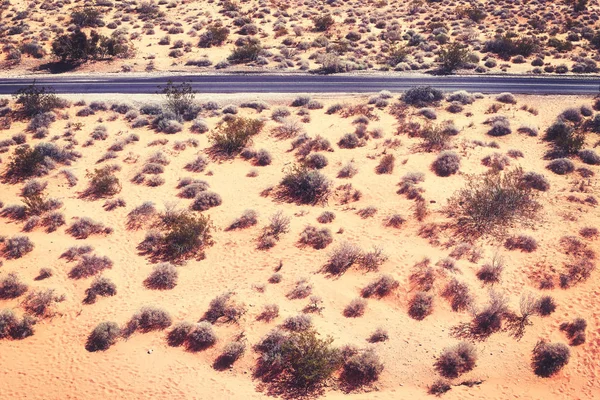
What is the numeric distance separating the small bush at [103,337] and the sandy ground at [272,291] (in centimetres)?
27

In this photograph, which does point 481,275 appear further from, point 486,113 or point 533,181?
point 486,113

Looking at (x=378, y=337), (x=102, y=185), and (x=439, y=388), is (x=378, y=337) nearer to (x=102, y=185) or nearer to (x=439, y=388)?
(x=439, y=388)

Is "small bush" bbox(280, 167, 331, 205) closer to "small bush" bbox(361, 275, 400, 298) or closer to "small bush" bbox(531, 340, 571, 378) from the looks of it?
"small bush" bbox(361, 275, 400, 298)

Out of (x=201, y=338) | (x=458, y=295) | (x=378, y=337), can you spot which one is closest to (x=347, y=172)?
(x=458, y=295)

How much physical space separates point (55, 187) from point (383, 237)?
19014 millimetres

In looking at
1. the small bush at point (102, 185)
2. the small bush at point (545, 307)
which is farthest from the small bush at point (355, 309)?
the small bush at point (102, 185)

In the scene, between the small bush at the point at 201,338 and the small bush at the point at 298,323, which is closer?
the small bush at the point at 201,338

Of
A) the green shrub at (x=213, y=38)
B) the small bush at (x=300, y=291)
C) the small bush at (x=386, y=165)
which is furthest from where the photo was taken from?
the green shrub at (x=213, y=38)

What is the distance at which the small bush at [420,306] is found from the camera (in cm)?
1604

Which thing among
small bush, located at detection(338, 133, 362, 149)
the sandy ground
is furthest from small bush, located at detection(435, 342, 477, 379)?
small bush, located at detection(338, 133, 362, 149)

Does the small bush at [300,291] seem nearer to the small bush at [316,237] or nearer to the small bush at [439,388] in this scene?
the small bush at [316,237]

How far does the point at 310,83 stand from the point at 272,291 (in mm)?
27640

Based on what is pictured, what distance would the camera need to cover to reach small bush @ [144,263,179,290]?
57.8 feet

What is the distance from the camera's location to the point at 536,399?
13.1 metres
